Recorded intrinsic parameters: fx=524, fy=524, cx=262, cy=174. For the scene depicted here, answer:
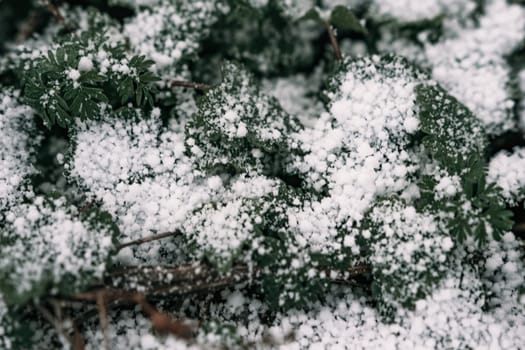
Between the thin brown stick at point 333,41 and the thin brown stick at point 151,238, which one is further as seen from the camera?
the thin brown stick at point 333,41

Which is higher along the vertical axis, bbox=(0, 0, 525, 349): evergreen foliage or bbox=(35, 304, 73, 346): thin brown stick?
bbox=(0, 0, 525, 349): evergreen foliage

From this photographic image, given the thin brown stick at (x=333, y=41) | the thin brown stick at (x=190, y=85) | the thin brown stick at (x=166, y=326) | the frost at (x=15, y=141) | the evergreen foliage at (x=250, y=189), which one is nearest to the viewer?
the thin brown stick at (x=166, y=326)

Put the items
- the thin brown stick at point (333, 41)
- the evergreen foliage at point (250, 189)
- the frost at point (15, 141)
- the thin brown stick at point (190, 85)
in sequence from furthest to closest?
the thin brown stick at point (333, 41), the thin brown stick at point (190, 85), the frost at point (15, 141), the evergreen foliage at point (250, 189)

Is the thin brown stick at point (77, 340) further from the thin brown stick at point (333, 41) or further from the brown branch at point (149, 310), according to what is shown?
the thin brown stick at point (333, 41)

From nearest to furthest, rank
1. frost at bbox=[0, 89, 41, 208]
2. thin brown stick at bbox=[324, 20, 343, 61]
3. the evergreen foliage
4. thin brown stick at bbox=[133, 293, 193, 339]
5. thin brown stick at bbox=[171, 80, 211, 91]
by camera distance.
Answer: thin brown stick at bbox=[133, 293, 193, 339], the evergreen foliage, frost at bbox=[0, 89, 41, 208], thin brown stick at bbox=[171, 80, 211, 91], thin brown stick at bbox=[324, 20, 343, 61]

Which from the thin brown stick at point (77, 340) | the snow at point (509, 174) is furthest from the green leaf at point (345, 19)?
the thin brown stick at point (77, 340)

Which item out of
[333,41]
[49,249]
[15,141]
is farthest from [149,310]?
[333,41]

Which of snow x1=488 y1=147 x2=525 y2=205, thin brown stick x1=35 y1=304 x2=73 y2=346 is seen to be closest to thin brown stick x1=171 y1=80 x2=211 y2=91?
thin brown stick x1=35 y1=304 x2=73 y2=346

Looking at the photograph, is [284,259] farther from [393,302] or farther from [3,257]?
[3,257]

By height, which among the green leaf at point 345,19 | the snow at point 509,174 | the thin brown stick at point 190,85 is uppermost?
the green leaf at point 345,19

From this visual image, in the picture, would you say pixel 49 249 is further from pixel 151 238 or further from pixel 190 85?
pixel 190 85

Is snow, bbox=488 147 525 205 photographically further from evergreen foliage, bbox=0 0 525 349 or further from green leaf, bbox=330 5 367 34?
green leaf, bbox=330 5 367 34
